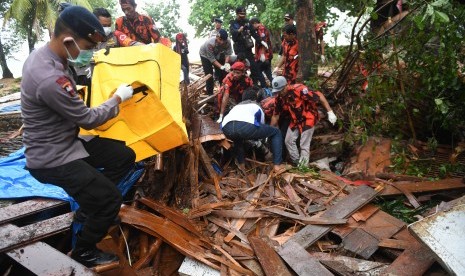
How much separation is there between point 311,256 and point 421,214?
5.23 ft

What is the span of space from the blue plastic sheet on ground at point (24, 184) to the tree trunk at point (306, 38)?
403 centimetres

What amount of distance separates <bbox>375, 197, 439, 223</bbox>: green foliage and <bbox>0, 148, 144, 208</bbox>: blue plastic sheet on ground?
298 centimetres

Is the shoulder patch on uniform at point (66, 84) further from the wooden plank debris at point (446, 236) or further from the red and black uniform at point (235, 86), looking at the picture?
the red and black uniform at point (235, 86)

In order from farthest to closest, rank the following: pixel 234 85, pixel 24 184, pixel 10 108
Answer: pixel 10 108
pixel 234 85
pixel 24 184

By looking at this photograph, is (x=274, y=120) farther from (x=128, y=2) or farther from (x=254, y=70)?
(x=128, y=2)

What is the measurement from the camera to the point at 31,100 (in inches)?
92.7

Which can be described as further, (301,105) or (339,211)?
(301,105)

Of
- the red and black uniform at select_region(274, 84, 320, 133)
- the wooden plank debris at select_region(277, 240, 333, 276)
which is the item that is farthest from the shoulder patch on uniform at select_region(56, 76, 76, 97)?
the red and black uniform at select_region(274, 84, 320, 133)

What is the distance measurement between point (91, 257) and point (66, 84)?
142 cm

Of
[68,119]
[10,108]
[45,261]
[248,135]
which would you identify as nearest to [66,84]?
[68,119]

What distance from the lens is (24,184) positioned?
3699 millimetres

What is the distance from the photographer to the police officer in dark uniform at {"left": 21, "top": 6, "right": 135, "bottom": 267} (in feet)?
7.54

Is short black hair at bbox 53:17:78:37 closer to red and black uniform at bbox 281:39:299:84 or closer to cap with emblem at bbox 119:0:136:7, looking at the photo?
cap with emblem at bbox 119:0:136:7

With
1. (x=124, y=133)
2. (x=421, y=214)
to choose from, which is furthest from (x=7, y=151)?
(x=421, y=214)
